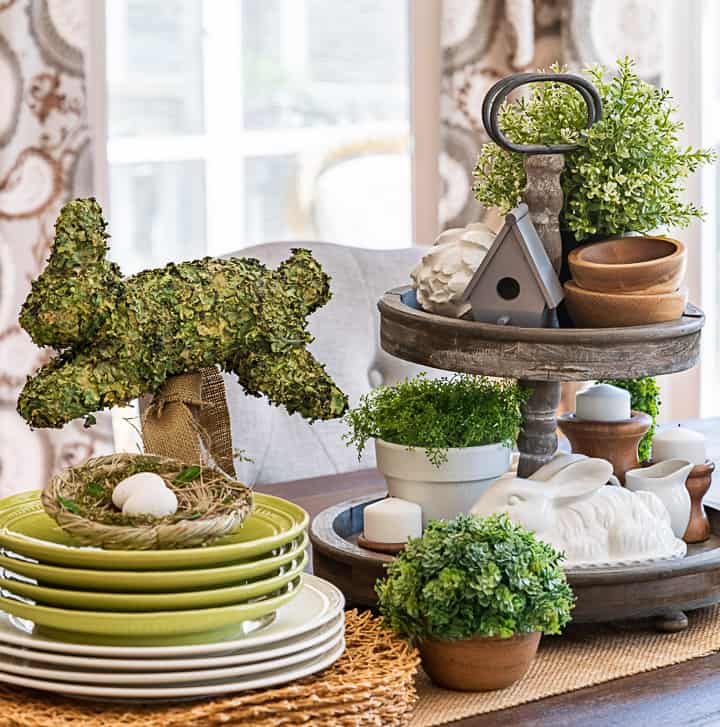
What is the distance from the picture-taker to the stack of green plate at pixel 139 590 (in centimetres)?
84

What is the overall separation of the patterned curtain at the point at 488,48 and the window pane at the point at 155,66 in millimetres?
614

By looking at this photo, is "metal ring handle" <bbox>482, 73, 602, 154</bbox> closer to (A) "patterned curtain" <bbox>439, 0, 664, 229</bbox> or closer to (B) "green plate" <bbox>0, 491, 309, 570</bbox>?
(B) "green plate" <bbox>0, 491, 309, 570</bbox>

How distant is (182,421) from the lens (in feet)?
3.23

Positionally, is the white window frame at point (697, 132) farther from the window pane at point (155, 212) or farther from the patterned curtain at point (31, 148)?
the patterned curtain at point (31, 148)

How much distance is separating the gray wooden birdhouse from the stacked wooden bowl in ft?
0.08

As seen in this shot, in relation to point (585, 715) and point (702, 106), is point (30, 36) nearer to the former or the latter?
point (702, 106)

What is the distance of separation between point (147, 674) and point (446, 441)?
0.36 metres

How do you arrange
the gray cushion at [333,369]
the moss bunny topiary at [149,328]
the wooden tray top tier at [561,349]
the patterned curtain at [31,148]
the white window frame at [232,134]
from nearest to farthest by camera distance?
the moss bunny topiary at [149,328], the wooden tray top tier at [561,349], the gray cushion at [333,369], the patterned curtain at [31,148], the white window frame at [232,134]

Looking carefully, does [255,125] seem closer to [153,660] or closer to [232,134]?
[232,134]

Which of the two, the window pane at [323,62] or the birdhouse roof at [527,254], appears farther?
the window pane at [323,62]

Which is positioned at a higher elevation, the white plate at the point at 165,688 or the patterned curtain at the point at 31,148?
the patterned curtain at the point at 31,148

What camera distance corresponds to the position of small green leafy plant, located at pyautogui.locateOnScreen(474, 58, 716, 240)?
113cm

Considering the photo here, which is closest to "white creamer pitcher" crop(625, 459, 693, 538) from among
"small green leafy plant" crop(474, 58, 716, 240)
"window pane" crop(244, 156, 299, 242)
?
"small green leafy plant" crop(474, 58, 716, 240)

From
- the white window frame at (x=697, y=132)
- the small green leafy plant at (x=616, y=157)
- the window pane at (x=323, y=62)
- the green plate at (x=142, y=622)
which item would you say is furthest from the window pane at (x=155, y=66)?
the green plate at (x=142, y=622)
